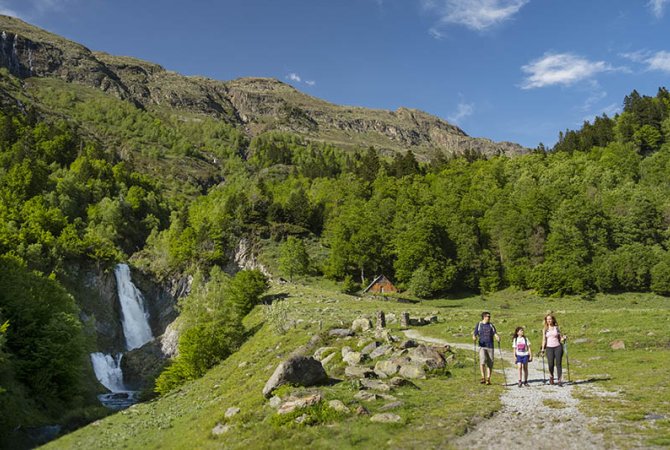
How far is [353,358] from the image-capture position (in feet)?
86.8

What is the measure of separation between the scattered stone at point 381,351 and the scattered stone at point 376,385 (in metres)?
5.91

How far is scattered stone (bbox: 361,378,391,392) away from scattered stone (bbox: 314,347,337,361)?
834cm

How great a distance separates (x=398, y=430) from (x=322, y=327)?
26.6m

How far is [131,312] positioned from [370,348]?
72615 millimetres

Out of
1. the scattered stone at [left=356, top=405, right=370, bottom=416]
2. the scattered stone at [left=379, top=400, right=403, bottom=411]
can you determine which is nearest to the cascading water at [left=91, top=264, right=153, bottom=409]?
the scattered stone at [left=356, top=405, right=370, bottom=416]

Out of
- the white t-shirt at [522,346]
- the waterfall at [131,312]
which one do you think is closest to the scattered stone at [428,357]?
the white t-shirt at [522,346]

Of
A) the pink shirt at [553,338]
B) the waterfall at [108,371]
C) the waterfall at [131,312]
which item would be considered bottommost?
the waterfall at [108,371]

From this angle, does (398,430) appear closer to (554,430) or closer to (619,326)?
(554,430)

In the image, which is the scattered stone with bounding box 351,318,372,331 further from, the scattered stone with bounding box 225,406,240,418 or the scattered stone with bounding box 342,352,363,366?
the scattered stone with bounding box 225,406,240,418

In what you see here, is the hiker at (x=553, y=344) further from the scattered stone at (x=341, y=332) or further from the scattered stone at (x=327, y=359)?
the scattered stone at (x=341, y=332)

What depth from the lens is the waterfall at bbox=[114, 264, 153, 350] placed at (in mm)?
82688

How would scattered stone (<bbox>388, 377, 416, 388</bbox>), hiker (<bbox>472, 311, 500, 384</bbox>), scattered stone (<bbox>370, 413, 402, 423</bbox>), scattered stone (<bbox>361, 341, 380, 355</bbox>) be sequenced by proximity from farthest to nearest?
scattered stone (<bbox>361, 341, 380, 355</bbox>), scattered stone (<bbox>388, 377, 416, 388</bbox>), hiker (<bbox>472, 311, 500, 384</bbox>), scattered stone (<bbox>370, 413, 402, 423</bbox>)

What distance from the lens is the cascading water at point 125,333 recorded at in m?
62.8

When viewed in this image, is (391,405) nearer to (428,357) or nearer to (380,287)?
(428,357)
